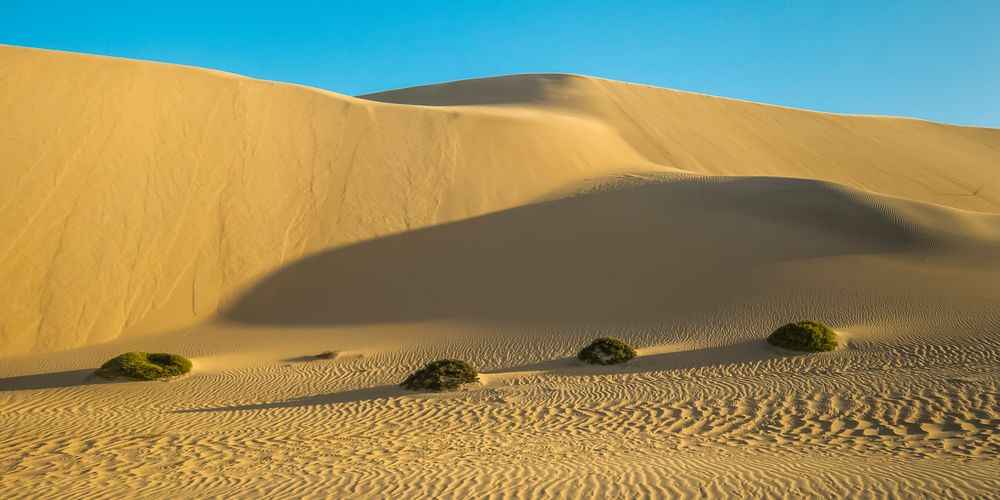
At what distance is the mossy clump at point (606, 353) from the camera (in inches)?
635

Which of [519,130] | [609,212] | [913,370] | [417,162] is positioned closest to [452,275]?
[609,212]

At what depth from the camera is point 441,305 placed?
887 inches

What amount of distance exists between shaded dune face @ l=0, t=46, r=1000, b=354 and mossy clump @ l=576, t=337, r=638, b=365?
167 inches

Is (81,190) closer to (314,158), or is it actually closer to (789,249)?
(314,158)

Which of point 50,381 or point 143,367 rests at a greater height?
point 143,367

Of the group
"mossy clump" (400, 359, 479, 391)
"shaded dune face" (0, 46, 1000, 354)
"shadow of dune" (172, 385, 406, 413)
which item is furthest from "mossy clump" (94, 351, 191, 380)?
"mossy clump" (400, 359, 479, 391)

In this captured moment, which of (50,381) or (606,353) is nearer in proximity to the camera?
(50,381)

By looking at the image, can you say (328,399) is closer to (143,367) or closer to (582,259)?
(143,367)

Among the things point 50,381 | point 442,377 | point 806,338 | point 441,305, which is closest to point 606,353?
point 442,377

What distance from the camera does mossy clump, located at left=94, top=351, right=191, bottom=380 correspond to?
51.1 ft

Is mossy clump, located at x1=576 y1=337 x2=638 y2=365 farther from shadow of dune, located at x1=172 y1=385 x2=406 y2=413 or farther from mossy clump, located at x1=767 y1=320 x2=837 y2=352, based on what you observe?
shadow of dune, located at x1=172 y1=385 x2=406 y2=413

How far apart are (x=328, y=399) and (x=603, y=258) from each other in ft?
43.9

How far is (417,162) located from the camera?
111 ft

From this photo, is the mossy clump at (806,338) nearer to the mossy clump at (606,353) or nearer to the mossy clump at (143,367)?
the mossy clump at (606,353)
